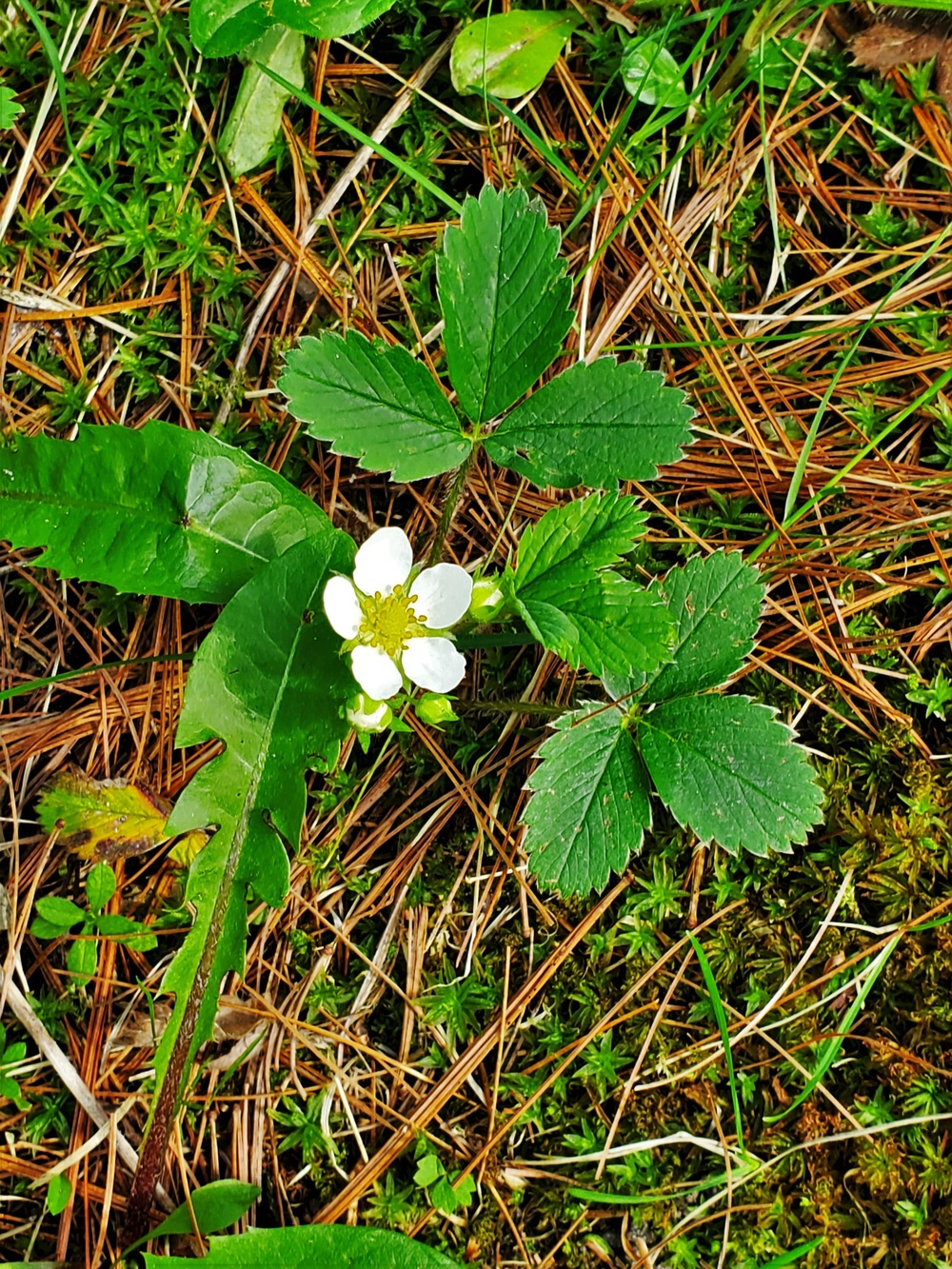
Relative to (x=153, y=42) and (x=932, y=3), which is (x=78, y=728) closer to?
(x=153, y=42)

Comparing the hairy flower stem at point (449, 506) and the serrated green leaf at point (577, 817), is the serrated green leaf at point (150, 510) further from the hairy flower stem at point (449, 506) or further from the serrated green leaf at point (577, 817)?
the serrated green leaf at point (577, 817)

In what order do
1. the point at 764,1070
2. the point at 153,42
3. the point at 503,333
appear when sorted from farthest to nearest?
the point at 153,42 < the point at 764,1070 < the point at 503,333

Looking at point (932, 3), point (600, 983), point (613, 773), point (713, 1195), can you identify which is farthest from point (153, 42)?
point (713, 1195)

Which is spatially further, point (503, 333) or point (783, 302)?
point (783, 302)

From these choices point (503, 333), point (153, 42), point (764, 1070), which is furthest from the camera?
point (153, 42)

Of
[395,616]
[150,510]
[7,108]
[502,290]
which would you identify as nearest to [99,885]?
[150,510]

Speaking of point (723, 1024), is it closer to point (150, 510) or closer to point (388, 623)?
point (388, 623)

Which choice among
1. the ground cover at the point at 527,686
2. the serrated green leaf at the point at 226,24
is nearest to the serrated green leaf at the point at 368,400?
the ground cover at the point at 527,686
